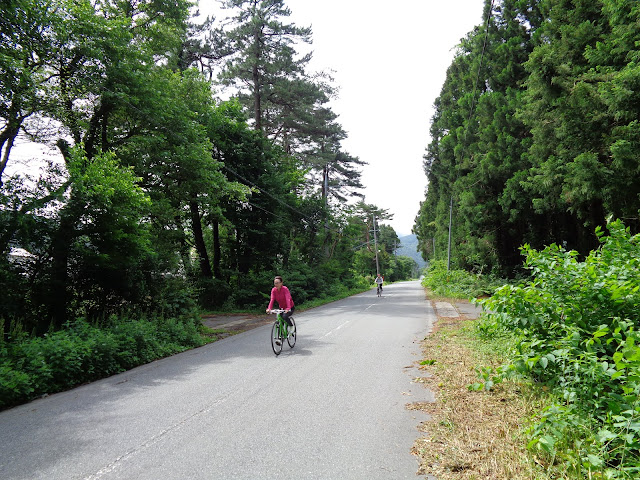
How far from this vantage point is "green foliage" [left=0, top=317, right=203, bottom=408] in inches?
225

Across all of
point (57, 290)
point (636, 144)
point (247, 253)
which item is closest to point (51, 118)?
point (57, 290)

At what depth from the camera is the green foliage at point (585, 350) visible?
3018mm

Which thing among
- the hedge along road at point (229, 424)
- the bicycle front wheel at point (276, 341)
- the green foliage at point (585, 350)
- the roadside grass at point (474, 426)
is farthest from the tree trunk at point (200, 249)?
the green foliage at point (585, 350)

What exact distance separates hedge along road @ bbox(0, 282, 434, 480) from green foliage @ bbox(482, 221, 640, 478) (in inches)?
55.1

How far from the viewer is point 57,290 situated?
28.8 feet

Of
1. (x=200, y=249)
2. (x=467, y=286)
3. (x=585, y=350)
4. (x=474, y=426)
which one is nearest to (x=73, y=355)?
(x=474, y=426)

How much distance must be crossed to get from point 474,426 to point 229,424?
2.78m

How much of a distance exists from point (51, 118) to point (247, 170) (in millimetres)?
11528

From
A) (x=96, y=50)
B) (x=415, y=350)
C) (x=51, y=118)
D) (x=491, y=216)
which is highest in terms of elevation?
(x=96, y=50)

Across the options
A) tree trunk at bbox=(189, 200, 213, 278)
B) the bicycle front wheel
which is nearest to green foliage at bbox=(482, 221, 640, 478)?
the bicycle front wheel

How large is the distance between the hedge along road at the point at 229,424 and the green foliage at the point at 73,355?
0.31 metres

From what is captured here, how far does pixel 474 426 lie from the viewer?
164 inches

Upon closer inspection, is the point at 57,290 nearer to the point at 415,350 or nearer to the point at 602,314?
the point at 415,350

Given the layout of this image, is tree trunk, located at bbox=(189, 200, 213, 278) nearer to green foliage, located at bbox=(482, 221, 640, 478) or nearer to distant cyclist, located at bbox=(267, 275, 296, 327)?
distant cyclist, located at bbox=(267, 275, 296, 327)
